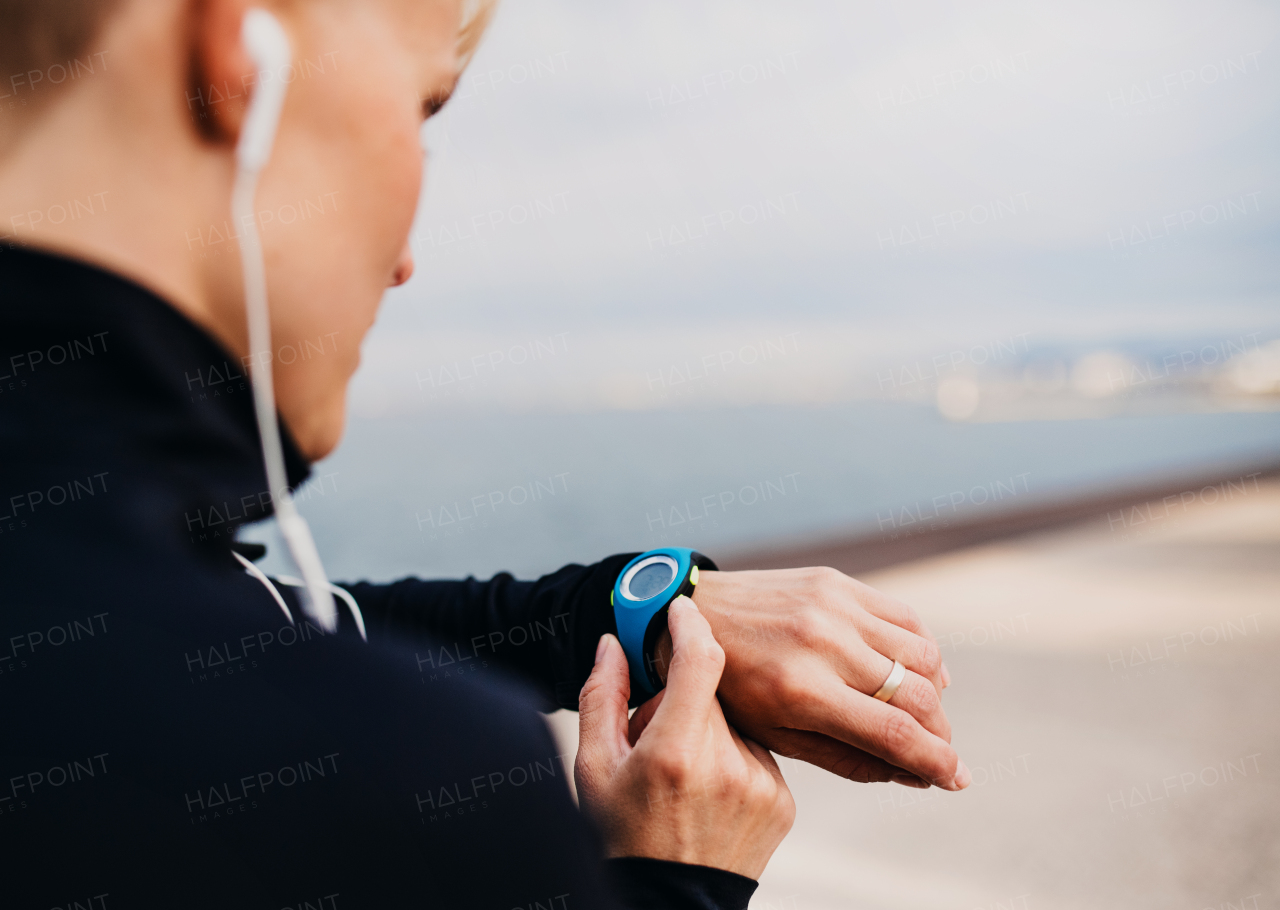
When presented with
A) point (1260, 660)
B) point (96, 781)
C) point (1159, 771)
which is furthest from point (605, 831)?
point (1260, 660)

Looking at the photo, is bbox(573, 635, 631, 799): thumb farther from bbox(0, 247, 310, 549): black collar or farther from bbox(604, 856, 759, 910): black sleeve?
bbox(0, 247, 310, 549): black collar

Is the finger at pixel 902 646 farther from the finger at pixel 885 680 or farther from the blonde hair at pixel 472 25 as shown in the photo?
the blonde hair at pixel 472 25

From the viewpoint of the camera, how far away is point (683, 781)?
60 cm

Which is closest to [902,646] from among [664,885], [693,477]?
[664,885]

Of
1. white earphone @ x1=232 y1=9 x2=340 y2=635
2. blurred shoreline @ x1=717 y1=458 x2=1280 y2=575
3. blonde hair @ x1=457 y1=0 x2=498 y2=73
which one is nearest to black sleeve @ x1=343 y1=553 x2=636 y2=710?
white earphone @ x1=232 y1=9 x2=340 y2=635

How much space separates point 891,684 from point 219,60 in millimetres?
844

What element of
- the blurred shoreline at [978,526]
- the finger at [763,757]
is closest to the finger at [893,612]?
the finger at [763,757]

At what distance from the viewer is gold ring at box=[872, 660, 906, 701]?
83 cm

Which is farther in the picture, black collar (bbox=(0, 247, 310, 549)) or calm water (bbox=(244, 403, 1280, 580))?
calm water (bbox=(244, 403, 1280, 580))

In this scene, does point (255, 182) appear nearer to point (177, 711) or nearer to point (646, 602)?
point (177, 711)

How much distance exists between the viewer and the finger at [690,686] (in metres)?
0.62

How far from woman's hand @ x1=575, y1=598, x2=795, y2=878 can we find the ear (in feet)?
1.85

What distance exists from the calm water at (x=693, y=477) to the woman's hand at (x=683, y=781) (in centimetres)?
36

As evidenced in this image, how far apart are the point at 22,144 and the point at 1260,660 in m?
4.14
